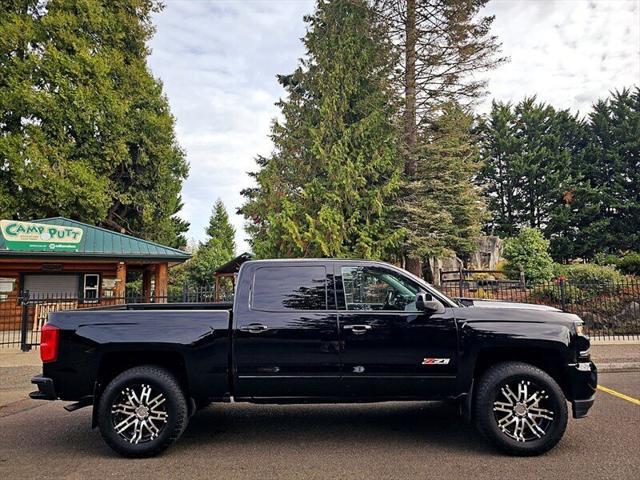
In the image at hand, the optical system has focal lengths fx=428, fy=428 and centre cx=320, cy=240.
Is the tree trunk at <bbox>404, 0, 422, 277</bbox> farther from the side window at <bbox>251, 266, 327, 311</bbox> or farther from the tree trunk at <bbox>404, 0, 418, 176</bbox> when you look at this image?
the side window at <bbox>251, 266, 327, 311</bbox>

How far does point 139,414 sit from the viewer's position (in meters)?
4.34

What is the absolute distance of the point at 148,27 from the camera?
101ft

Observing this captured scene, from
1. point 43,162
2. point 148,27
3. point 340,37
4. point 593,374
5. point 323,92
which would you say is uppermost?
point 148,27

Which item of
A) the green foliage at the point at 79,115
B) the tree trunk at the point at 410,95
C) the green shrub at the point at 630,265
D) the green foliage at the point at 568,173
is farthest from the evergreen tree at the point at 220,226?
the green shrub at the point at 630,265

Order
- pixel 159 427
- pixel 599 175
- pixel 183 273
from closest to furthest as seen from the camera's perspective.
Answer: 1. pixel 159 427
2. pixel 183 273
3. pixel 599 175

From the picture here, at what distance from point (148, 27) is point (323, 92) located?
17561 mm

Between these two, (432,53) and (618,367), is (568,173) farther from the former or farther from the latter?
(618,367)

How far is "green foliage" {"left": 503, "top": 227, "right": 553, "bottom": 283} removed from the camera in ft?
67.7

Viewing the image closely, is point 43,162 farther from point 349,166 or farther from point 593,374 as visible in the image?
point 593,374

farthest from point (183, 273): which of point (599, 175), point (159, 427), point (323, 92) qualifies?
point (599, 175)

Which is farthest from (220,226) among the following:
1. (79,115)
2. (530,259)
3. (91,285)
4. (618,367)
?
(618,367)

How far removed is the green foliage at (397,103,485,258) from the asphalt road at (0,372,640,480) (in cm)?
1397

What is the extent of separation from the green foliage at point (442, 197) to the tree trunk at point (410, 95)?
1.56ft

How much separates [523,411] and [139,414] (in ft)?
12.7
